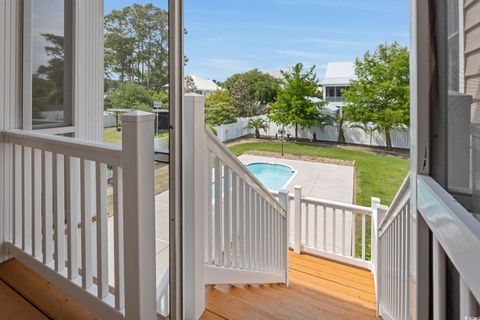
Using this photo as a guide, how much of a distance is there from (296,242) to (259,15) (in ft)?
21.1

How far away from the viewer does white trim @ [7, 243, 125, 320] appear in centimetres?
115

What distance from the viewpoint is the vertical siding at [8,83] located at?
1561mm

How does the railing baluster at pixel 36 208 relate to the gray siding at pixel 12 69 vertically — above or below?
below

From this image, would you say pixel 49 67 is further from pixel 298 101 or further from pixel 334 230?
pixel 298 101

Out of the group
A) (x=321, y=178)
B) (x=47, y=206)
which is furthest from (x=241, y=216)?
(x=321, y=178)

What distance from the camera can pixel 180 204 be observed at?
3.68ft

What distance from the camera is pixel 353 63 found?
7.09 meters

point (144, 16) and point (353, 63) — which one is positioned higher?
point (353, 63)

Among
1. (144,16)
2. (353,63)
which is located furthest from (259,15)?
(144,16)

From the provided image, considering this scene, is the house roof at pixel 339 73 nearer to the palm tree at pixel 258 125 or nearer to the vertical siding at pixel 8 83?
the palm tree at pixel 258 125

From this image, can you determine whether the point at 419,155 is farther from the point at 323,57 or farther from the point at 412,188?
the point at 323,57

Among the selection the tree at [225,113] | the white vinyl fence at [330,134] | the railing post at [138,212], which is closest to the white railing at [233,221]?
the railing post at [138,212]

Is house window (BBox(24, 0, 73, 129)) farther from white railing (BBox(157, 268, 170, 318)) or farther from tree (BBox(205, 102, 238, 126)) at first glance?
tree (BBox(205, 102, 238, 126))

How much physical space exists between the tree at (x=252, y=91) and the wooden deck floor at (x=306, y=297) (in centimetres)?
296
